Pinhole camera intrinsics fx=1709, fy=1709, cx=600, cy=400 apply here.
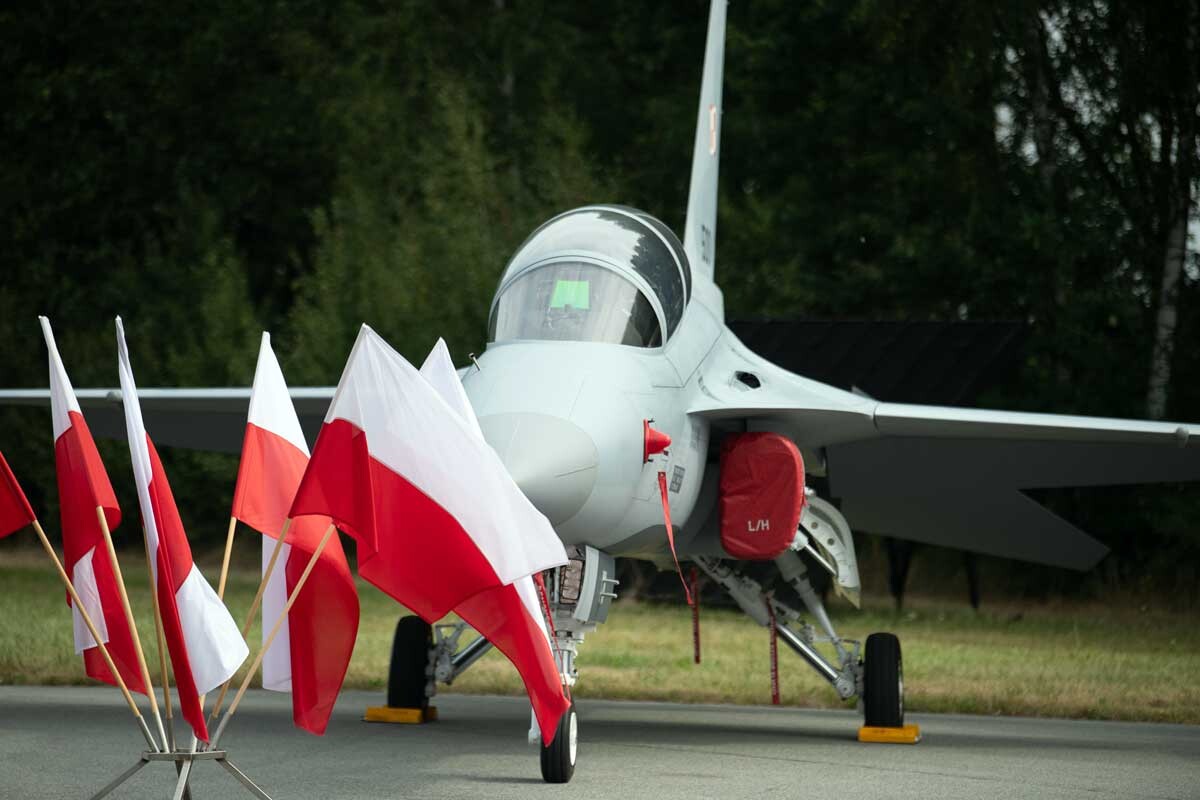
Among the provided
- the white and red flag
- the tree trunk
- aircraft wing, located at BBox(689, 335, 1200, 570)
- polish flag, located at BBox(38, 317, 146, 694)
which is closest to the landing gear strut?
aircraft wing, located at BBox(689, 335, 1200, 570)

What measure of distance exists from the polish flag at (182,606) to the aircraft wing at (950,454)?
170 inches

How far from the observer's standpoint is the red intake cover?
905 cm

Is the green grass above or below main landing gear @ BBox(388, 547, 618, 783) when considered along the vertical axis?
below

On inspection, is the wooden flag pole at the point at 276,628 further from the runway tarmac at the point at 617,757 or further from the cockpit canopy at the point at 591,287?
the cockpit canopy at the point at 591,287

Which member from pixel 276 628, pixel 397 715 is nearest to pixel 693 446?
pixel 397 715

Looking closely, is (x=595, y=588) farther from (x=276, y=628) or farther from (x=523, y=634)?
(x=276, y=628)

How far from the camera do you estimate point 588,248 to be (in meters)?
9.05

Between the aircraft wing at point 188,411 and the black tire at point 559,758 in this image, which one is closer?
the black tire at point 559,758

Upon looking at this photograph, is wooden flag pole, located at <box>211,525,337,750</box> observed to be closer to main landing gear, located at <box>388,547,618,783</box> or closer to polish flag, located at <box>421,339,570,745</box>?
polish flag, located at <box>421,339,570,745</box>

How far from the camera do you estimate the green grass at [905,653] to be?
13336 millimetres

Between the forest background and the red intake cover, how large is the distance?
1375 centimetres

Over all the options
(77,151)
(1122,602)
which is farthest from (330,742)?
(77,151)

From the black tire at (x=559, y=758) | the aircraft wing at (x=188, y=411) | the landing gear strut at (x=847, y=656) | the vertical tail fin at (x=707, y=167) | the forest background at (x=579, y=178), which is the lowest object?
the black tire at (x=559, y=758)

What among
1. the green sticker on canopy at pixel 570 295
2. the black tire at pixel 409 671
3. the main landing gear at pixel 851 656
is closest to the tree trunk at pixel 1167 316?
the main landing gear at pixel 851 656
